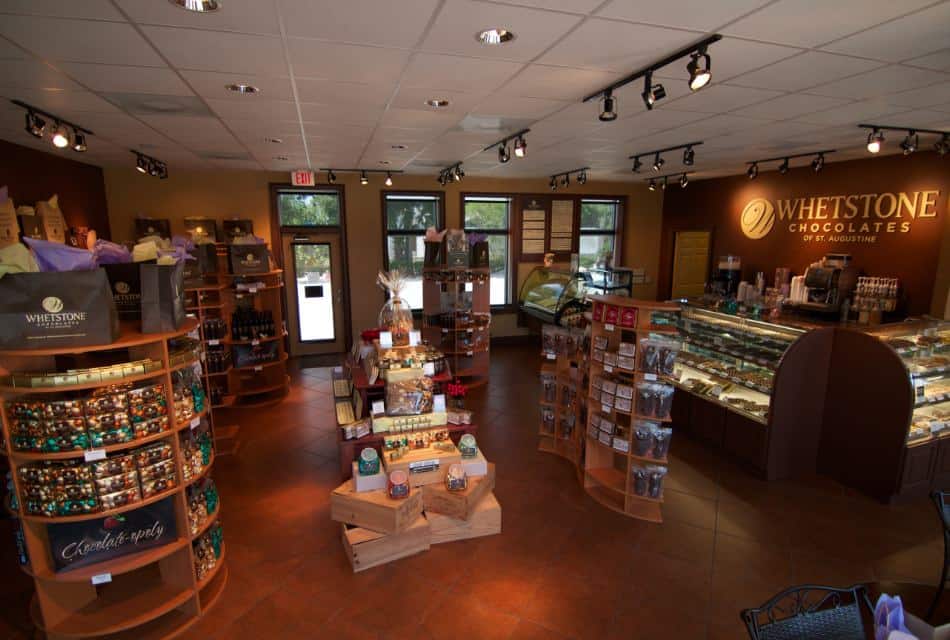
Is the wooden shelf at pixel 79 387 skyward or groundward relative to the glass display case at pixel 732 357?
skyward

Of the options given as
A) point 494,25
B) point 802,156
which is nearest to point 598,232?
point 802,156

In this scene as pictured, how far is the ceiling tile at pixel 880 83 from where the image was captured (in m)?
2.94

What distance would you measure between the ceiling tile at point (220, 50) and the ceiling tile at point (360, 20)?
0.93ft

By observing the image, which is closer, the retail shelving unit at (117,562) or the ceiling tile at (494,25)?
the ceiling tile at (494,25)

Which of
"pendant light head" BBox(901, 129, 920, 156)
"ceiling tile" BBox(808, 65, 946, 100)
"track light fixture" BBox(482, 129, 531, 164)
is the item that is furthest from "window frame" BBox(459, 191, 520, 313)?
"ceiling tile" BBox(808, 65, 946, 100)

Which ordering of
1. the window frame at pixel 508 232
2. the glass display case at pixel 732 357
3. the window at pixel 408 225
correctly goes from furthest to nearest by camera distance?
1. the window frame at pixel 508 232
2. the window at pixel 408 225
3. the glass display case at pixel 732 357

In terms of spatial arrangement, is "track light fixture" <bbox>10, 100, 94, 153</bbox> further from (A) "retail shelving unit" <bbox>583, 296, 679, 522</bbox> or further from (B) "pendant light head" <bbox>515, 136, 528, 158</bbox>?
(A) "retail shelving unit" <bbox>583, 296, 679, 522</bbox>

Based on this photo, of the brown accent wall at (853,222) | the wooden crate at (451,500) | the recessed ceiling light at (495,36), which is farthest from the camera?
the brown accent wall at (853,222)

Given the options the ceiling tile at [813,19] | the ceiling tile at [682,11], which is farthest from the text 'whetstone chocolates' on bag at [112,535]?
the ceiling tile at [813,19]

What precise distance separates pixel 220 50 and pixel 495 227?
6920 mm

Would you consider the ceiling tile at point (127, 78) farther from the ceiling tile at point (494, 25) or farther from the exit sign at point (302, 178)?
the exit sign at point (302, 178)

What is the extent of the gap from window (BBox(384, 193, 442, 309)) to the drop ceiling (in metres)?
3.45

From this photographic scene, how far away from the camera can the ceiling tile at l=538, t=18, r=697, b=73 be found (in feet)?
7.65

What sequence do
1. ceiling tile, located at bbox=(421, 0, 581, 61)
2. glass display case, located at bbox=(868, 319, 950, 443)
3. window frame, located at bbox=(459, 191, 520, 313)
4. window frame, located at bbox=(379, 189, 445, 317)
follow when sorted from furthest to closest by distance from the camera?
window frame, located at bbox=(459, 191, 520, 313) → window frame, located at bbox=(379, 189, 445, 317) → glass display case, located at bbox=(868, 319, 950, 443) → ceiling tile, located at bbox=(421, 0, 581, 61)
